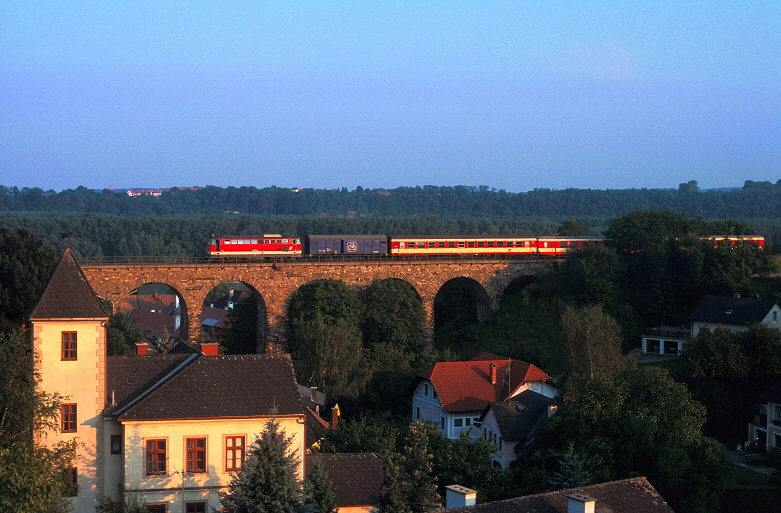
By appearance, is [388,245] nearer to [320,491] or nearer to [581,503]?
[320,491]

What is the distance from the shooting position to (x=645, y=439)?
88.2ft

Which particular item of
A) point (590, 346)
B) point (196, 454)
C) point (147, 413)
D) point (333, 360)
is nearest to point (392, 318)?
point (333, 360)

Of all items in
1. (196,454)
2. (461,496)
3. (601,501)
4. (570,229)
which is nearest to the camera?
(601,501)

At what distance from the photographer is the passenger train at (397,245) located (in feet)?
193

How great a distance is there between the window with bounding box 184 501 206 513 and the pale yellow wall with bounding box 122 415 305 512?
0.37 ft

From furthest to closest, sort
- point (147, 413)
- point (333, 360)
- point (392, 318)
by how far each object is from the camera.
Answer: point (392, 318)
point (333, 360)
point (147, 413)

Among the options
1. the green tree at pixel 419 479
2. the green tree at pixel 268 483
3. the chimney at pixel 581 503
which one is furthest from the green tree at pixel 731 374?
the green tree at pixel 268 483

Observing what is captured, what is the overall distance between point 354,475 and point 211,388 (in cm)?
379

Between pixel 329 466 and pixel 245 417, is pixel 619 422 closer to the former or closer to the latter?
pixel 329 466

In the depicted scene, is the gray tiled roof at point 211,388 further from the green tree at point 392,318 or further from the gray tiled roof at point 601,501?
the green tree at point 392,318

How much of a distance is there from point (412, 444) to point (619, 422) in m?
7.31

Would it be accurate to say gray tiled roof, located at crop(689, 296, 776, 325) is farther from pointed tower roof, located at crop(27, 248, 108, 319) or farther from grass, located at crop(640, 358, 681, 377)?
pointed tower roof, located at crop(27, 248, 108, 319)

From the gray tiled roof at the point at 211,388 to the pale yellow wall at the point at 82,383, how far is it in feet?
1.91

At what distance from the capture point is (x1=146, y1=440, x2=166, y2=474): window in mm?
20844
